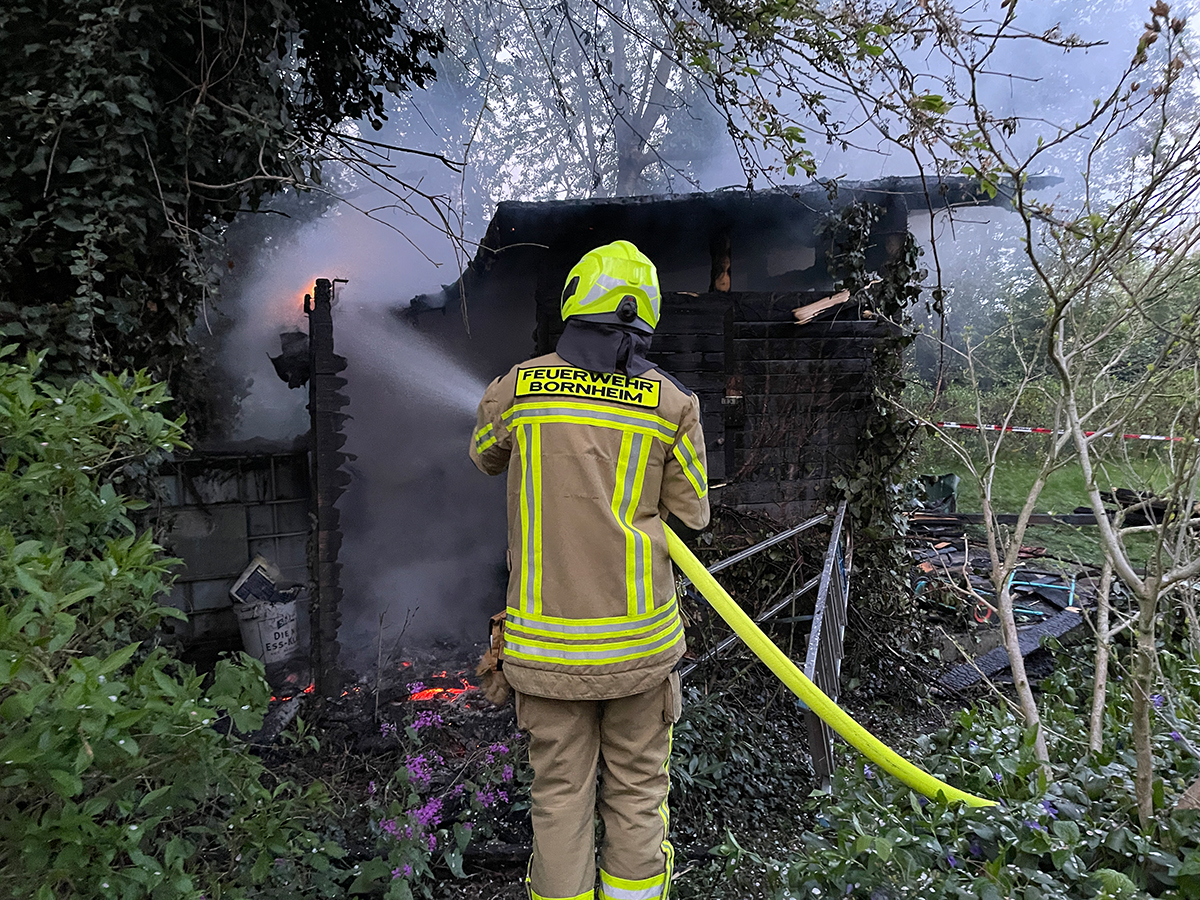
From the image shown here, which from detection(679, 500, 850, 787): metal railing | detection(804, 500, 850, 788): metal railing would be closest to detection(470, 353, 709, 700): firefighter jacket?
detection(679, 500, 850, 787): metal railing

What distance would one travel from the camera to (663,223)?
20.7 feet

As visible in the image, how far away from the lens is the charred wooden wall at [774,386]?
16.1 feet

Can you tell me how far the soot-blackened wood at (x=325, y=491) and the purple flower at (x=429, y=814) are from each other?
2.31 meters

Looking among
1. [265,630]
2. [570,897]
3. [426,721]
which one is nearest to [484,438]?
[570,897]

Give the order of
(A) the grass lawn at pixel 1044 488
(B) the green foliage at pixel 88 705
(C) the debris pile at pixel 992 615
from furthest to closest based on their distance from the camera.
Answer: (A) the grass lawn at pixel 1044 488 → (C) the debris pile at pixel 992 615 → (B) the green foliage at pixel 88 705

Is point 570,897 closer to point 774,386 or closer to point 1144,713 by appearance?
point 1144,713

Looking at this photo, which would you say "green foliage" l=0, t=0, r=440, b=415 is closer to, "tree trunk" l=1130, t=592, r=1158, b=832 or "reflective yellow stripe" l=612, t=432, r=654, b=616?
"reflective yellow stripe" l=612, t=432, r=654, b=616

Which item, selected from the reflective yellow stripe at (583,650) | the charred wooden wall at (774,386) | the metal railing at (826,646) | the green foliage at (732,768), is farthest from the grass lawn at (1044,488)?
the reflective yellow stripe at (583,650)

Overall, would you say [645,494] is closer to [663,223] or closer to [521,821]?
[521,821]

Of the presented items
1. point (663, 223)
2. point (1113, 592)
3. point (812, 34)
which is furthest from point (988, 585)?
point (812, 34)

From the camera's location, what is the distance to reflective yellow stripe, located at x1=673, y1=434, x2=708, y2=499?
215cm

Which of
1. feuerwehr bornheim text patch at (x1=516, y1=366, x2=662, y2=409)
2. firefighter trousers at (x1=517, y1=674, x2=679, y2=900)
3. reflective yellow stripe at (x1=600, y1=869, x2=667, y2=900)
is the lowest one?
reflective yellow stripe at (x1=600, y1=869, x2=667, y2=900)

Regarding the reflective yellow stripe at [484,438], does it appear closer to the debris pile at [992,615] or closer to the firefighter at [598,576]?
the firefighter at [598,576]

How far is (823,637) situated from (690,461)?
185 centimetres
